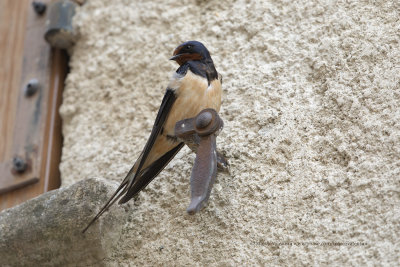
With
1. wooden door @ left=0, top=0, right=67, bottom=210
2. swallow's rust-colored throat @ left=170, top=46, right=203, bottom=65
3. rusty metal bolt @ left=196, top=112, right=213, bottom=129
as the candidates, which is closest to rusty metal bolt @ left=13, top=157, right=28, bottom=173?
wooden door @ left=0, top=0, right=67, bottom=210

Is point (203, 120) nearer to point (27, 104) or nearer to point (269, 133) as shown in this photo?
point (269, 133)

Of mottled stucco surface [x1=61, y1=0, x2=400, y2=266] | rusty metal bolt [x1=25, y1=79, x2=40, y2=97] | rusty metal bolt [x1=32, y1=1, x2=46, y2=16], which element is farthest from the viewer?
rusty metal bolt [x1=32, y1=1, x2=46, y2=16]

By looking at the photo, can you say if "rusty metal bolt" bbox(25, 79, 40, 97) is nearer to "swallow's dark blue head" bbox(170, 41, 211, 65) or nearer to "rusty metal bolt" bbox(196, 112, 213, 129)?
"swallow's dark blue head" bbox(170, 41, 211, 65)

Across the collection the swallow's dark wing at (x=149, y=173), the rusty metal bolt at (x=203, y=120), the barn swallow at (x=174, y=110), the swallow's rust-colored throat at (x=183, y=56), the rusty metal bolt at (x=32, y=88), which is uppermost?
the rusty metal bolt at (x=203, y=120)

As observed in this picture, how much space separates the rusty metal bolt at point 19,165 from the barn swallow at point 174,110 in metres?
0.52

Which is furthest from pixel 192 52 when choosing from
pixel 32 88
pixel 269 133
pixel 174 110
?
pixel 32 88

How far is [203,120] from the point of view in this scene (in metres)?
1.47

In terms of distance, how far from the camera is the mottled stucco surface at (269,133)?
1421 mm

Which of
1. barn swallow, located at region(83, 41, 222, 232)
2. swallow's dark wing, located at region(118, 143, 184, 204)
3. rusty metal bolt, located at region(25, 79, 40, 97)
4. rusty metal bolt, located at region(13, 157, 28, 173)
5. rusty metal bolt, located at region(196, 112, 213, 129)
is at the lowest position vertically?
rusty metal bolt, located at region(13, 157, 28, 173)

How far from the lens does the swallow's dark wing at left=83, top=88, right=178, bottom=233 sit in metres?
1.64

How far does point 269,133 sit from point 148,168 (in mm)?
401

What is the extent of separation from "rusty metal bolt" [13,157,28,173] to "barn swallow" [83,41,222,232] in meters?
0.52

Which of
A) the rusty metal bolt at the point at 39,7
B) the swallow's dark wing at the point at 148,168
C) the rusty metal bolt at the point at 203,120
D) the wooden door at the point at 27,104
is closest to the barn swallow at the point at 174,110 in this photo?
the swallow's dark wing at the point at 148,168

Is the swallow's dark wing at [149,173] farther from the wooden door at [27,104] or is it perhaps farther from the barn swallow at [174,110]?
the wooden door at [27,104]
